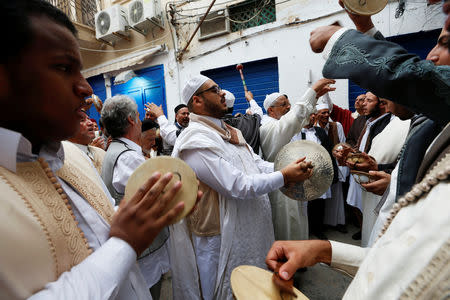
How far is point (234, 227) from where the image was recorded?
1920 mm

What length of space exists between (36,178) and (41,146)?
0.45ft

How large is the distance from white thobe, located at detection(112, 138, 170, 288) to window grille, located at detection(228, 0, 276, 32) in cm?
536

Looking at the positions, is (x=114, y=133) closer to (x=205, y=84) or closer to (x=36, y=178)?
(x=205, y=84)

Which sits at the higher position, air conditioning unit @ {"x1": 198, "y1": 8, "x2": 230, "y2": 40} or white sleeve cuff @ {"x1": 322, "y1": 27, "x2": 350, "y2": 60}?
air conditioning unit @ {"x1": 198, "y1": 8, "x2": 230, "y2": 40}

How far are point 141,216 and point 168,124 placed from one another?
3.83 meters

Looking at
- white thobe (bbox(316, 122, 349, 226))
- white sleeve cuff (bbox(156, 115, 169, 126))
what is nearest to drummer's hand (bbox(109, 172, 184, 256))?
white sleeve cuff (bbox(156, 115, 169, 126))

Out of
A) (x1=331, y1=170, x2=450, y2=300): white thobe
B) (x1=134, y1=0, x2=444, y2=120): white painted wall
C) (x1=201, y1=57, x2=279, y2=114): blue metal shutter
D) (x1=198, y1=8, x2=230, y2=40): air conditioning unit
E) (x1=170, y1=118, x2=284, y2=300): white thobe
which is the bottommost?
(x1=170, y1=118, x2=284, y2=300): white thobe

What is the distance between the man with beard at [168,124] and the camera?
4.29m

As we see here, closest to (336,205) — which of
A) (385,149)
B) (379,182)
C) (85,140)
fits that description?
(385,149)

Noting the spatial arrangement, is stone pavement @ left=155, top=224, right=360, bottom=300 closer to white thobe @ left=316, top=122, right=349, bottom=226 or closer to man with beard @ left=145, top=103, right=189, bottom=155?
white thobe @ left=316, top=122, right=349, bottom=226

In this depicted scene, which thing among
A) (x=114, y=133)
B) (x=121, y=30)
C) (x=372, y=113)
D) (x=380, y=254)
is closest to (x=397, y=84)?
(x=380, y=254)

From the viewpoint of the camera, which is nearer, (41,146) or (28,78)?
(28,78)

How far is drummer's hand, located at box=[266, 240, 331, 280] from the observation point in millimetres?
958

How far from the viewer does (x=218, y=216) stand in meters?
1.95
